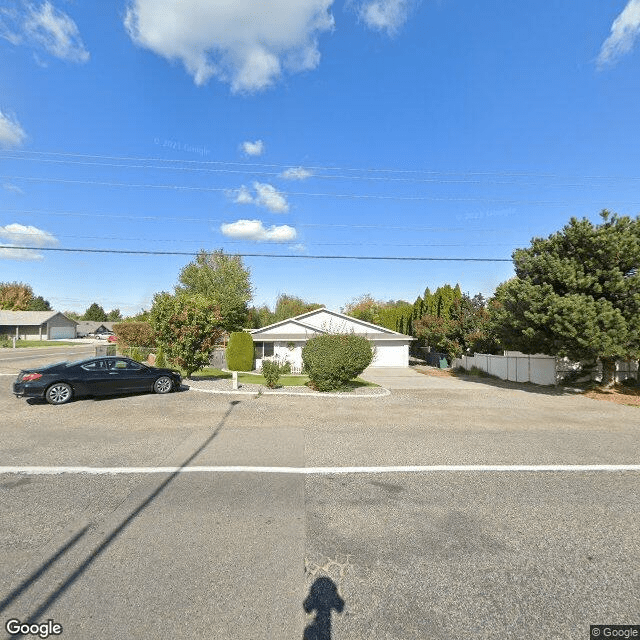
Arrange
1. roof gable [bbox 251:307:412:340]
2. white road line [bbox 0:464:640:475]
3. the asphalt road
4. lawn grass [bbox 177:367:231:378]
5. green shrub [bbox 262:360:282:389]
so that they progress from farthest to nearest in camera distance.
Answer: roof gable [bbox 251:307:412:340]
lawn grass [bbox 177:367:231:378]
green shrub [bbox 262:360:282:389]
white road line [bbox 0:464:640:475]
the asphalt road

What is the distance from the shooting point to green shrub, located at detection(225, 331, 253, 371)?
2352 cm

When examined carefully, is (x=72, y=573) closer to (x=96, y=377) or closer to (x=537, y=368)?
(x=96, y=377)

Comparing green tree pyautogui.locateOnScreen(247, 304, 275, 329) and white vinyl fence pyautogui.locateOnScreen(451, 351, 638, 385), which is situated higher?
green tree pyautogui.locateOnScreen(247, 304, 275, 329)

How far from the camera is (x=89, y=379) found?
34.9ft

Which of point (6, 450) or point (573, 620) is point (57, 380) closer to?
point (6, 450)

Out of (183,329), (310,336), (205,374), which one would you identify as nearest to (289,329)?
(310,336)

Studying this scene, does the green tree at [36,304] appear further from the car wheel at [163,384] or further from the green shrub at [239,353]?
the car wheel at [163,384]

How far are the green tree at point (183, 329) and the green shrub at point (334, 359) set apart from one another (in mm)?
4338

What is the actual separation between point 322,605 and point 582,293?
14.9 meters

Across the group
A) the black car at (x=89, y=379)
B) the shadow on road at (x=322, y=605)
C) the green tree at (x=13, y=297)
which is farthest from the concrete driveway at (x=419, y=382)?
the green tree at (x=13, y=297)

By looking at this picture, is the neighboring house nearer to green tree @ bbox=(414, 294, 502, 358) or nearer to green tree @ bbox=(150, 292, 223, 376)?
green tree @ bbox=(150, 292, 223, 376)

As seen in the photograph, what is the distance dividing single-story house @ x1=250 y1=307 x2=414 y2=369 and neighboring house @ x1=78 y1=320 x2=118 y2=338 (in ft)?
242

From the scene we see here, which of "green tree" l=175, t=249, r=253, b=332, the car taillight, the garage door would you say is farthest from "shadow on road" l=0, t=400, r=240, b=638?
the garage door

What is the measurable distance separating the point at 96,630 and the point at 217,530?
138cm
